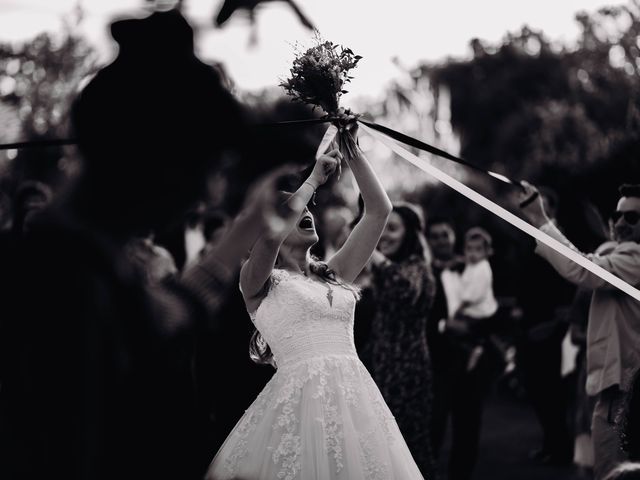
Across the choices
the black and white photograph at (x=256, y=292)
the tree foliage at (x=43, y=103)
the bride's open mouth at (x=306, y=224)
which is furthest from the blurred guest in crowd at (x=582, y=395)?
the tree foliage at (x=43, y=103)

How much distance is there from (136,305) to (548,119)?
97.8 feet

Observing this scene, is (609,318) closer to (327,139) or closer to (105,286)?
(327,139)

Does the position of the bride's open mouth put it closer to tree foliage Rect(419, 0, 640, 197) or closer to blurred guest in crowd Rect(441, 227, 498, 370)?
blurred guest in crowd Rect(441, 227, 498, 370)

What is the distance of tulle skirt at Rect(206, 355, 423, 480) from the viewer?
3.53 metres

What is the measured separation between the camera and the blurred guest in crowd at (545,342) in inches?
331

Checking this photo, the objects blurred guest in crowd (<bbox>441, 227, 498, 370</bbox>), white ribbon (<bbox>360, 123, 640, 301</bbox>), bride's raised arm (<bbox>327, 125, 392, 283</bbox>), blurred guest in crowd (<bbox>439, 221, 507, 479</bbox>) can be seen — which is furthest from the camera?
blurred guest in crowd (<bbox>441, 227, 498, 370</bbox>)

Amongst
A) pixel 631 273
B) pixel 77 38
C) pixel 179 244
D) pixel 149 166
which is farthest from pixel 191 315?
pixel 179 244

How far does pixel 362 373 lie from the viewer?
3.92 m

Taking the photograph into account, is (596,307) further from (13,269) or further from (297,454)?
(13,269)

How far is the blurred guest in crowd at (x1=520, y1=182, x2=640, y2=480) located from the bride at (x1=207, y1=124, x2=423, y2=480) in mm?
1455

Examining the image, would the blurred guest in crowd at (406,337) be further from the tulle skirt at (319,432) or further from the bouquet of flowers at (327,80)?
the bouquet of flowers at (327,80)

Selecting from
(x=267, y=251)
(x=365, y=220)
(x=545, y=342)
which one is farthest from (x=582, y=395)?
(x=267, y=251)

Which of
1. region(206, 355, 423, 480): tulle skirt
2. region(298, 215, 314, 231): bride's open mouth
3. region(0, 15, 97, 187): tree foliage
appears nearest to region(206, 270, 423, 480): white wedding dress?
region(206, 355, 423, 480): tulle skirt

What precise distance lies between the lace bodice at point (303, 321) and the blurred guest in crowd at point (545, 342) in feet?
15.9
